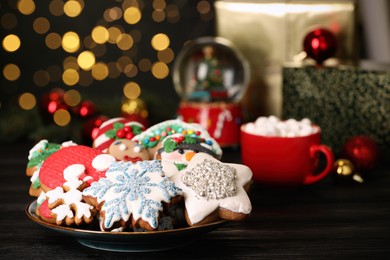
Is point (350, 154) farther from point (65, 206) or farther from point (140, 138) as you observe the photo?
point (65, 206)

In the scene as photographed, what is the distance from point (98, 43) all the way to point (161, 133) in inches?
42.0

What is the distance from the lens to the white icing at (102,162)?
0.83 meters

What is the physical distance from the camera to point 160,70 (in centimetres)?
209

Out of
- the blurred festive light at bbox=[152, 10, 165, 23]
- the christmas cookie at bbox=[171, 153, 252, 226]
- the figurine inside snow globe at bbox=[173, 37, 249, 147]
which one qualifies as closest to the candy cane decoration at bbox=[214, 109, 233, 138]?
the figurine inside snow globe at bbox=[173, 37, 249, 147]

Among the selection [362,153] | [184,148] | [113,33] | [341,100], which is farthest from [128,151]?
[113,33]

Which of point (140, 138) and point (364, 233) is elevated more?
→ point (140, 138)

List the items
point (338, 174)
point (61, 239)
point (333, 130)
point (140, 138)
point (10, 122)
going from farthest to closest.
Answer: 1. point (10, 122)
2. point (333, 130)
3. point (338, 174)
4. point (140, 138)
5. point (61, 239)

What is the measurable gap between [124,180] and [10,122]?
33.1 inches

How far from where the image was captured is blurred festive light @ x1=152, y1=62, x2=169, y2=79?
208cm

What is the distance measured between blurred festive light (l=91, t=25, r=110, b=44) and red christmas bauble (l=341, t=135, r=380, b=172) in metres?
1.01

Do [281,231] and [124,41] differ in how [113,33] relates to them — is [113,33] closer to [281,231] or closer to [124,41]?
[124,41]

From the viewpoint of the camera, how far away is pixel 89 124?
140 cm

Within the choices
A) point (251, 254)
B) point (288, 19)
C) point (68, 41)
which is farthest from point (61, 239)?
point (68, 41)

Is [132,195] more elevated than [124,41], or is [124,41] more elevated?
[124,41]
